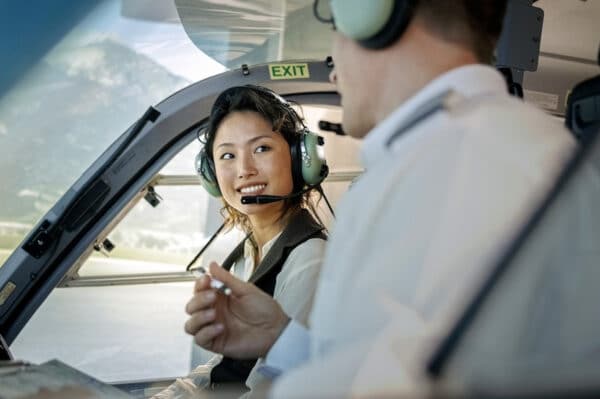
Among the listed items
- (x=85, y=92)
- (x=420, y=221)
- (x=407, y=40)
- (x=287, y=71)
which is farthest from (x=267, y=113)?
(x=85, y=92)

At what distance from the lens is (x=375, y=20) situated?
3.58 ft

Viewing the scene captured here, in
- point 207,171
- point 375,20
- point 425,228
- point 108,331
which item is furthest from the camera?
point 108,331

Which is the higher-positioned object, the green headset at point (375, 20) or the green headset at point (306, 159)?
the green headset at point (375, 20)

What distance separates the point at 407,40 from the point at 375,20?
66mm

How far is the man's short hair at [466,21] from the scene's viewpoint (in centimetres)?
111

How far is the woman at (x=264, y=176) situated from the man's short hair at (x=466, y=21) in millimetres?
994

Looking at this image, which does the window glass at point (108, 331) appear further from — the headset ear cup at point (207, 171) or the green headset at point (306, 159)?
the green headset at point (306, 159)

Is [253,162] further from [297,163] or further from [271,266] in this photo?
[271,266]

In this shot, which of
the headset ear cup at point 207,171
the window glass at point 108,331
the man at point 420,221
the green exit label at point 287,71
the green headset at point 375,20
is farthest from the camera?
the window glass at point 108,331

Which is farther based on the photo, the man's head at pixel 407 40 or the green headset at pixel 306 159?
the green headset at pixel 306 159

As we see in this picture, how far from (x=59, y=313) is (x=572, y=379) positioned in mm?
4352

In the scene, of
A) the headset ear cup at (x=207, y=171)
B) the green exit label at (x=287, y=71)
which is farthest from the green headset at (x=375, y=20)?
the green exit label at (x=287, y=71)

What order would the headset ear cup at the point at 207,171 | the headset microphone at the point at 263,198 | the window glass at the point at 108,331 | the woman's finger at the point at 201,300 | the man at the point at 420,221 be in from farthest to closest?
the window glass at the point at 108,331 < the headset ear cup at the point at 207,171 < the headset microphone at the point at 263,198 < the woman's finger at the point at 201,300 < the man at the point at 420,221

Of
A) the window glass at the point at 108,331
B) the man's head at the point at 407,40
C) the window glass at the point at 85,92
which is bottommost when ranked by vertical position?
the window glass at the point at 108,331
